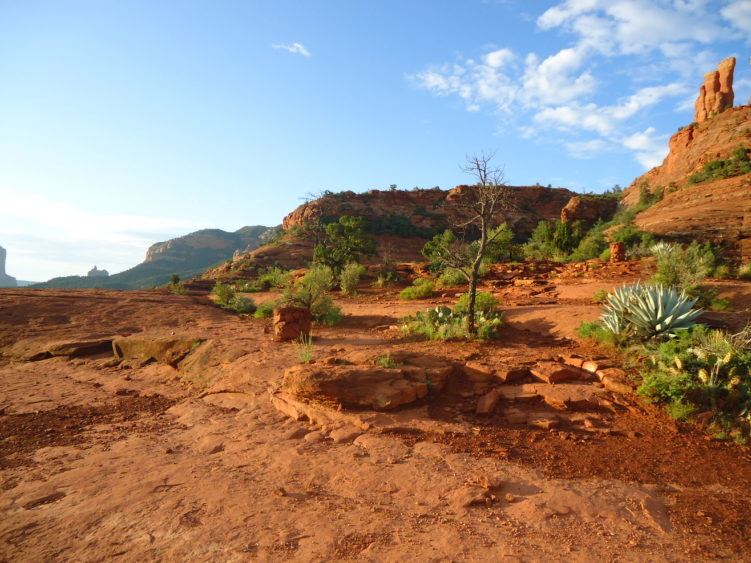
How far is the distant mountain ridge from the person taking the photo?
201ft

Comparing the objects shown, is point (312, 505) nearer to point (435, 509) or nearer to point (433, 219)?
point (435, 509)

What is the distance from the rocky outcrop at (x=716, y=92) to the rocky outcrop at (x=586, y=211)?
12.2 meters

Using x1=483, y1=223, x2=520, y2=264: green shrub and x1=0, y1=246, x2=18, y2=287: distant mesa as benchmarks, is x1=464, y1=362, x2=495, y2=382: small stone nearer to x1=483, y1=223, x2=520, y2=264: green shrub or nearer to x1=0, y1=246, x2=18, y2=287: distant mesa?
x1=483, y1=223, x2=520, y2=264: green shrub

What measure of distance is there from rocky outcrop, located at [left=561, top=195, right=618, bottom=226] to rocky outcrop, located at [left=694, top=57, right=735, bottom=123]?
40.0ft

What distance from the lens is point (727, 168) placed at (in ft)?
93.7

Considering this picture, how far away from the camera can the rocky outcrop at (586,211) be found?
38.5 meters

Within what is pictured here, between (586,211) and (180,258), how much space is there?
68.2 meters

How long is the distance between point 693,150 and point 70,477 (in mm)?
46438

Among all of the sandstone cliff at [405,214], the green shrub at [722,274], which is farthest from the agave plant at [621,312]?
the sandstone cliff at [405,214]

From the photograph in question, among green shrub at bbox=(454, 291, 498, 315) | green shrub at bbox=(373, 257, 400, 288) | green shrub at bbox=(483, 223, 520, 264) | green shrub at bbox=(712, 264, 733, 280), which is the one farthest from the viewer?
green shrub at bbox=(483, 223, 520, 264)

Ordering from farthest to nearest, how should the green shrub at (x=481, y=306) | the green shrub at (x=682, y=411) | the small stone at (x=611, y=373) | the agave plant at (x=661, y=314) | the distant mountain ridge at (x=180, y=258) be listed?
the distant mountain ridge at (x=180, y=258)
the green shrub at (x=481, y=306)
the agave plant at (x=661, y=314)
the small stone at (x=611, y=373)
the green shrub at (x=682, y=411)

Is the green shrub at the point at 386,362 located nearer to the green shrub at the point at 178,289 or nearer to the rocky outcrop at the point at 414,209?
the green shrub at the point at 178,289

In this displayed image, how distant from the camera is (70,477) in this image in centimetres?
438

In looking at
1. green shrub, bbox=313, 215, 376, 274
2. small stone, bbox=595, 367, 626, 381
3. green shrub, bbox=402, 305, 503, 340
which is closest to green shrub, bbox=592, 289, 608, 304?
green shrub, bbox=402, 305, 503, 340
